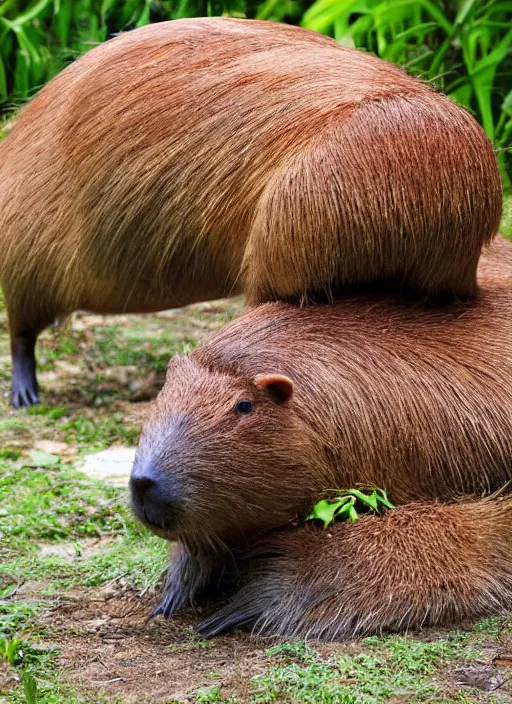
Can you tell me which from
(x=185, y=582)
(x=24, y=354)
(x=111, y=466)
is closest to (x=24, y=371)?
(x=24, y=354)

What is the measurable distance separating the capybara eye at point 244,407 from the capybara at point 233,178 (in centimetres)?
57

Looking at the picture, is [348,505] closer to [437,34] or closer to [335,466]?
[335,466]

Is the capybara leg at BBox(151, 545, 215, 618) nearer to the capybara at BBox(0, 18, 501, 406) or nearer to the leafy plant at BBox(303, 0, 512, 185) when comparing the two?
the capybara at BBox(0, 18, 501, 406)

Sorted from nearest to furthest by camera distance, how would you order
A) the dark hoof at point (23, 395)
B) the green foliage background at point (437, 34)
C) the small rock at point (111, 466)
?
the small rock at point (111, 466)
the dark hoof at point (23, 395)
the green foliage background at point (437, 34)

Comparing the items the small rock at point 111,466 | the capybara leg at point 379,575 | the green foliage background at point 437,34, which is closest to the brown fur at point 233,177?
the small rock at point 111,466

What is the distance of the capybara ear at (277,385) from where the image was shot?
3.12 m

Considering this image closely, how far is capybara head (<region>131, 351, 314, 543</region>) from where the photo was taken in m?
3.04

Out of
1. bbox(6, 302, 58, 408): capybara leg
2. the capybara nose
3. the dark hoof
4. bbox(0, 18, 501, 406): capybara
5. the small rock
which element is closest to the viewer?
the capybara nose

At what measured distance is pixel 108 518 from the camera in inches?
161

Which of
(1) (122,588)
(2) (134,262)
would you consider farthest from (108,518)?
(2) (134,262)

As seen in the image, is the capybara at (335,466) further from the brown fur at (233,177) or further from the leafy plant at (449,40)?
the leafy plant at (449,40)

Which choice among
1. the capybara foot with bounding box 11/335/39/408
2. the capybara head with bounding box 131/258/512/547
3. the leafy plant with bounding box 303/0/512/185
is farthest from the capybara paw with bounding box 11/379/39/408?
the leafy plant with bounding box 303/0/512/185

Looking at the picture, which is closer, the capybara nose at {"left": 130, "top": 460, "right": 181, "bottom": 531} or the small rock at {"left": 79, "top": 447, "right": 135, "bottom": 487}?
the capybara nose at {"left": 130, "top": 460, "right": 181, "bottom": 531}

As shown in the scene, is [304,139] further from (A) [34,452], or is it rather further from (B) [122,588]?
(A) [34,452]
